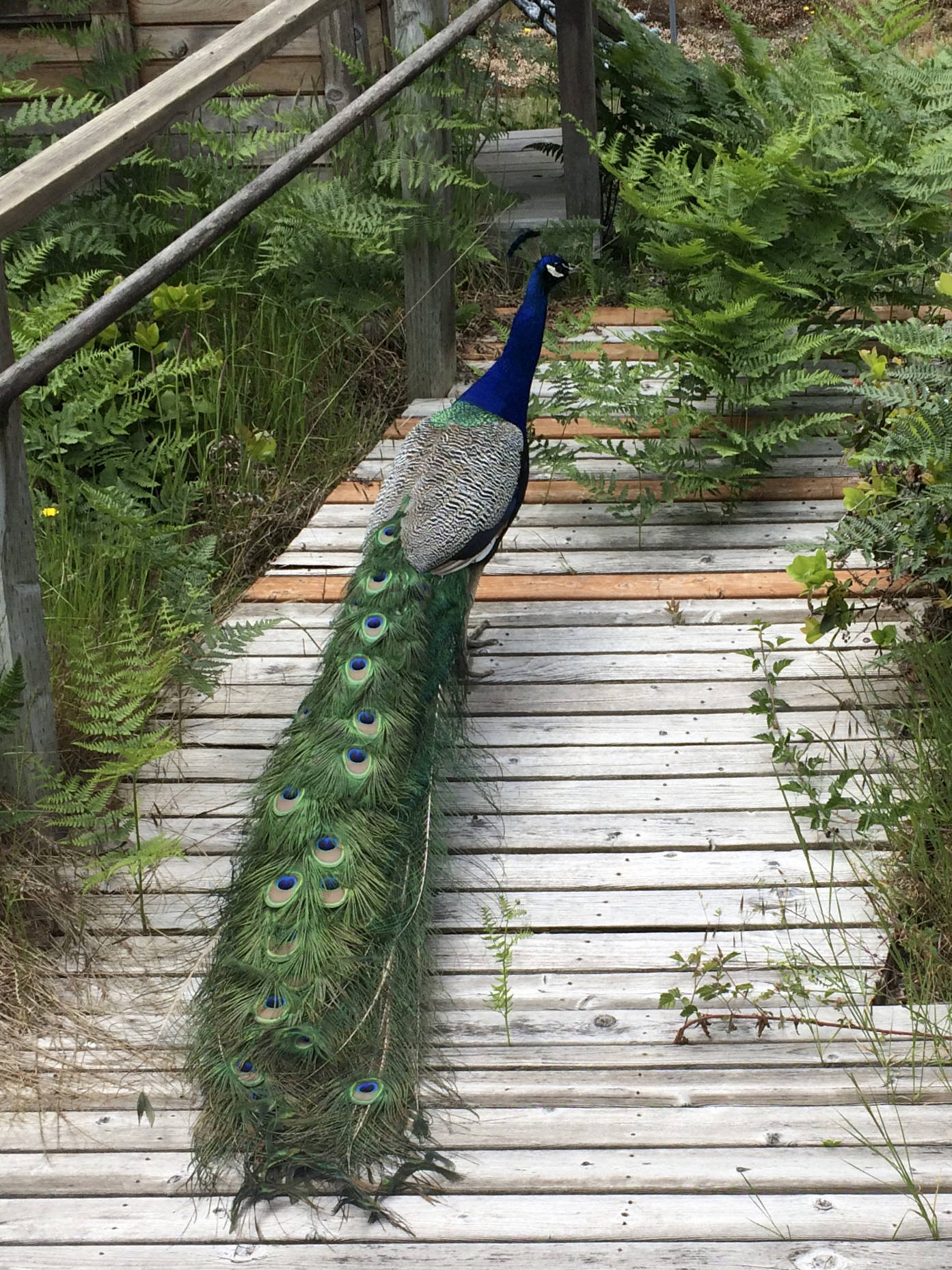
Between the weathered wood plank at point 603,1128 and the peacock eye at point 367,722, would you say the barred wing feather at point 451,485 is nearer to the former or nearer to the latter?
the peacock eye at point 367,722

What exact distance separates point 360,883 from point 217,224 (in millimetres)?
1747

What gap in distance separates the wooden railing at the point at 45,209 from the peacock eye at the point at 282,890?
0.68m

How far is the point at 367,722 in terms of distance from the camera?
118 inches

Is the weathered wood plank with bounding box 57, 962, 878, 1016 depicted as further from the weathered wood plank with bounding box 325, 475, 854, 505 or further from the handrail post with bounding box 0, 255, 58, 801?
the weathered wood plank with bounding box 325, 475, 854, 505

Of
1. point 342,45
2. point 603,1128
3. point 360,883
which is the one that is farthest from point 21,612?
Answer: point 342,45

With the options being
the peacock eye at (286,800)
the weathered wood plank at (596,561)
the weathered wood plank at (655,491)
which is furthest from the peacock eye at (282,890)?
the weathered wood plank at (655,491)

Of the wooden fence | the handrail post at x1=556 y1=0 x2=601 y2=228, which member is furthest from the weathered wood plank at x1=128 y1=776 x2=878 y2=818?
the wooden fence

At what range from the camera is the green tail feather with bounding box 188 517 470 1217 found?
223cm

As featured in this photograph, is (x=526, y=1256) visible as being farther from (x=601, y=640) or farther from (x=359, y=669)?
(x=601, y=640)

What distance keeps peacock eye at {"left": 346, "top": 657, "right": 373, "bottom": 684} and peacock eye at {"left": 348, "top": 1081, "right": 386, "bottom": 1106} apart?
3.36 feet

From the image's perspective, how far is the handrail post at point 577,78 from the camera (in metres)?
5.77

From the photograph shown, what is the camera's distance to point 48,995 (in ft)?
8.86

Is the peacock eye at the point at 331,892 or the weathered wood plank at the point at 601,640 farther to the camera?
the weathered wood plank at the point at 601,640

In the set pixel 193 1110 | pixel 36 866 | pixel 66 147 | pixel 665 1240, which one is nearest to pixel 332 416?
pixel 66 147
